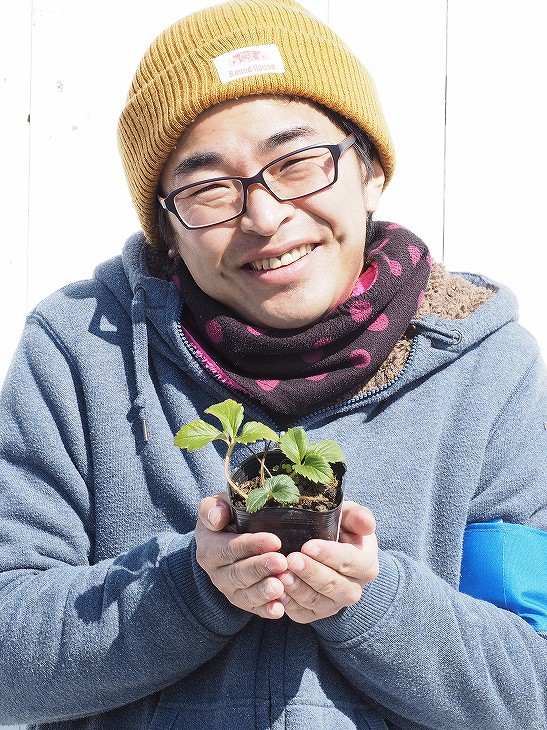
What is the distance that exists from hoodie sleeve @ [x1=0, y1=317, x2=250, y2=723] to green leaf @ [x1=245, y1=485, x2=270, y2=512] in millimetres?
308

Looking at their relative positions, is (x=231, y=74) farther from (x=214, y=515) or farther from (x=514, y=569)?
(x=514, y=569)

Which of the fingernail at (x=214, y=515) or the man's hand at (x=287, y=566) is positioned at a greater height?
the fingernail at (x=214, y=515)

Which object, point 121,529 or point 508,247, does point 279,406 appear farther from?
point 508,247

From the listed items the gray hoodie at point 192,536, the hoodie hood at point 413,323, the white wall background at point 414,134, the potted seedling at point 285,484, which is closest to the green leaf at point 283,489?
the potted seedling at point 285,484

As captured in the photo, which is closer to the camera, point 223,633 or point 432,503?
point 223,633

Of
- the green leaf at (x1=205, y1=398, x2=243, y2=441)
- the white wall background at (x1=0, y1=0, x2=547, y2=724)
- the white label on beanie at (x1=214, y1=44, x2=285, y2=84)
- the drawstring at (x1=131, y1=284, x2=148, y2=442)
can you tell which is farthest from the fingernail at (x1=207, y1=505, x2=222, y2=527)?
the white wall background at (x1=0, y1=0, x2=547, y2=724)

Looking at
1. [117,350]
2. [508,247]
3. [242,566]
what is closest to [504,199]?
[508,247]

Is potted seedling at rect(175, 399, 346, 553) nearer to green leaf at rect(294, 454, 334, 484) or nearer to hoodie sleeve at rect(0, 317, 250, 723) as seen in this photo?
green leaf at rect(294, 454, 334, 484)

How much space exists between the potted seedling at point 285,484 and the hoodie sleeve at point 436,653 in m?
0.24

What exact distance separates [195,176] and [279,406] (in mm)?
432

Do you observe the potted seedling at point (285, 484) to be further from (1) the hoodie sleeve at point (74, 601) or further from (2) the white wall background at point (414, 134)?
(2) the white wall background at point (414, 134)

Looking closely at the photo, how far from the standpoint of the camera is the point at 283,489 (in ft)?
3.89

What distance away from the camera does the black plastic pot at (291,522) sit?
1.21 m

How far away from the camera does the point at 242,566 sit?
128 centimetres
